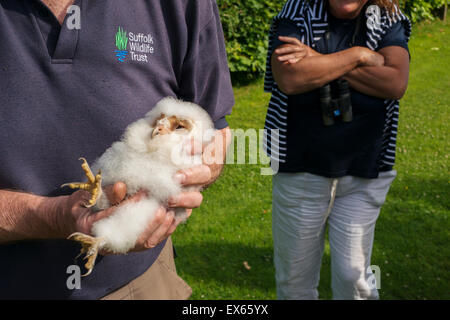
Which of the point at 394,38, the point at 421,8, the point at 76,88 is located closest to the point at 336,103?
the point at 394,38

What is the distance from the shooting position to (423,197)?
560cm

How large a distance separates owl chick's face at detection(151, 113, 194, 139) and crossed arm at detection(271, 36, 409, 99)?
4.78 feet

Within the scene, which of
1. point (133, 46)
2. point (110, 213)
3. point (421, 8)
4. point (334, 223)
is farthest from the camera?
point (421, 8)

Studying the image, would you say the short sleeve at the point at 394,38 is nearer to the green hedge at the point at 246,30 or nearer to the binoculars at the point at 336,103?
the binoculars at the point at 336,103

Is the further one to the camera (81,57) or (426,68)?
(426,68)

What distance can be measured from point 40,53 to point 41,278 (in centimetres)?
97

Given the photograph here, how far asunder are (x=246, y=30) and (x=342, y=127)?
630 centimetres

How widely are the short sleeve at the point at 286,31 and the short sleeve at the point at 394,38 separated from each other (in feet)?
1.93

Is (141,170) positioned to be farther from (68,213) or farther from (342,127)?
(342,127)

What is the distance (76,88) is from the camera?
171 cm

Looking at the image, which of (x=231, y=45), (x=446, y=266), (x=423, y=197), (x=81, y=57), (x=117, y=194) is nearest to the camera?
(x=117, y=194)

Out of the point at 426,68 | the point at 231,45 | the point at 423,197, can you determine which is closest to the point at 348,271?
the point at 423,197

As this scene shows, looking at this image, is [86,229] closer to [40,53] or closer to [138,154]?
[138,154]

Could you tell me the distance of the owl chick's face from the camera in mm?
1637
